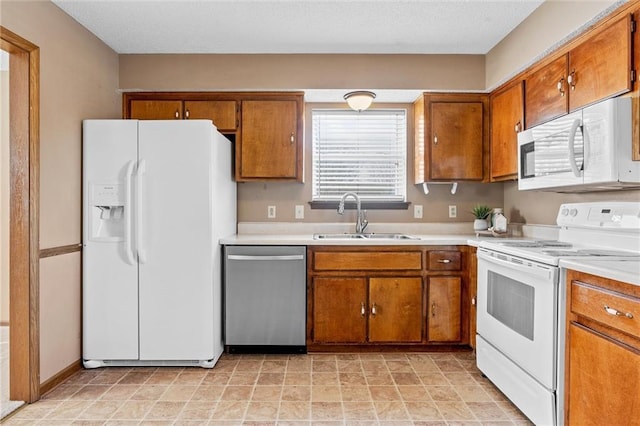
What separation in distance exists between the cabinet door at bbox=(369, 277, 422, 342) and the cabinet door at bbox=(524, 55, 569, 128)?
1.36 m

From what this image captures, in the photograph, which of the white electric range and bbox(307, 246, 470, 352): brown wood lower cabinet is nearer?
the white electric range

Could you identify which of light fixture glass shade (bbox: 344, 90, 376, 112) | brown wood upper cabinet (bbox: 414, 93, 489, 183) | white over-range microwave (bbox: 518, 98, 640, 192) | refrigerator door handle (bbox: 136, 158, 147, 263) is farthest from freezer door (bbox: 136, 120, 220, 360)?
white over-range microwave (bbox: 518, 98, 640, 192)

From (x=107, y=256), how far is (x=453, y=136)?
2.71 m

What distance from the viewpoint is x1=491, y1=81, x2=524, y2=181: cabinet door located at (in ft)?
9.02

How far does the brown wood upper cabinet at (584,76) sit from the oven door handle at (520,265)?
894mm

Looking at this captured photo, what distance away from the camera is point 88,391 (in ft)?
7.59

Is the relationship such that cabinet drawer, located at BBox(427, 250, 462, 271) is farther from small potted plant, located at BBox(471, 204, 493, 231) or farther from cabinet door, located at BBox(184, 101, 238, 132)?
cabinet door, located at BBox(184, 101, 238, 132)

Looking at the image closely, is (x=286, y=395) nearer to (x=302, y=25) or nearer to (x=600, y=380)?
(x=600, y=380)

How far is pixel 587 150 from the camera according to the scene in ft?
6.18

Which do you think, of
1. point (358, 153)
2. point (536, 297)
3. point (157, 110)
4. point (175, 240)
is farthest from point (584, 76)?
point (157, 110)

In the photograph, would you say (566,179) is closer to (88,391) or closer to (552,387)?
(552,387)

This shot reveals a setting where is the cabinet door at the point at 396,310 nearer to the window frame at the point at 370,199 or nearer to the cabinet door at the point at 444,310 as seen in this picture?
the cabinet door at the point at 444,310

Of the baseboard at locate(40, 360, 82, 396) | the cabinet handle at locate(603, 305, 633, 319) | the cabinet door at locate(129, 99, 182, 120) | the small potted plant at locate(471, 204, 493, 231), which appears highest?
the cabinet door at locate(129, 99, 182, 120)

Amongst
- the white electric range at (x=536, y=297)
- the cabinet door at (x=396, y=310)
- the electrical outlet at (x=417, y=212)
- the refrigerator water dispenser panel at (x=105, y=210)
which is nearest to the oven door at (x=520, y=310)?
the white electric range at (x=536, y=297)
